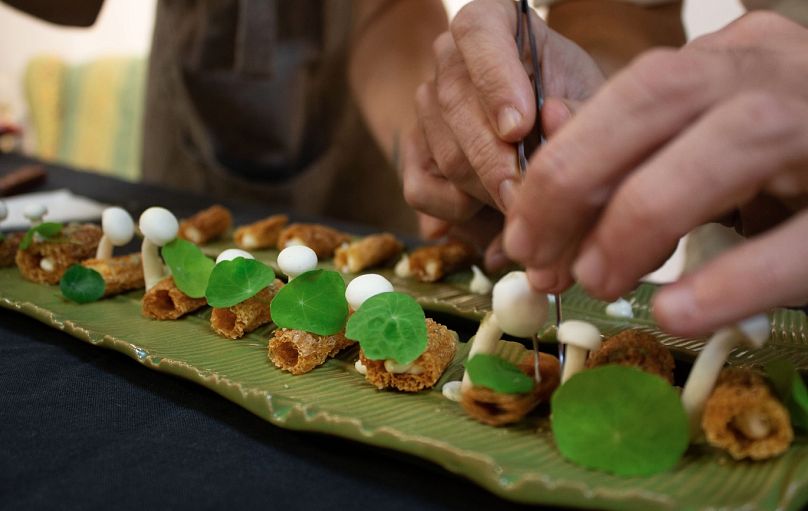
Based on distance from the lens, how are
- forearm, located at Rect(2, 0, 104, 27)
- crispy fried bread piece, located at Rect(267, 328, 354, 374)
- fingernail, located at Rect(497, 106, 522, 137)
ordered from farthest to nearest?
forearm, located at Rect(2, 0, 104, 27) → fingernail, located at Rect(497, 106, 522, 137) → crispy fried bread piece, located at Rect(267, 328, 354, 374)

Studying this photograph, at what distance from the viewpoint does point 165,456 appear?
0.60 m

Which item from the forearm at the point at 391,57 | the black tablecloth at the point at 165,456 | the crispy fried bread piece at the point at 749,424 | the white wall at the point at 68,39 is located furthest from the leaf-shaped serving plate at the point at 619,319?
the white wall at the point at 68,39

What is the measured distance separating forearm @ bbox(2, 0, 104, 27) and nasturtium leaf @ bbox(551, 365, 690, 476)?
5.04ft

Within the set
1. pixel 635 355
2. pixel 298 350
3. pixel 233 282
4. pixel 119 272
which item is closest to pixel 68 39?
pixel 119 272

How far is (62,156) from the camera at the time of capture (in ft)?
14.2

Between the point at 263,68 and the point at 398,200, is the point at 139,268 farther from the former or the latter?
the point at 398,200

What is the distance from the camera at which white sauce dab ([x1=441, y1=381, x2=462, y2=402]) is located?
663 millimetres

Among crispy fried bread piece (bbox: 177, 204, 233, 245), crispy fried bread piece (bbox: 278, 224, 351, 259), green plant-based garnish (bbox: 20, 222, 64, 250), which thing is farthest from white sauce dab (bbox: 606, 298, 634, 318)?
green plant-based garnish (bbox: 20, 222, 64, 250)

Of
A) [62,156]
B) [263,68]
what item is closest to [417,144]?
[263,68]

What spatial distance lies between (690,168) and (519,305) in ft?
0.60

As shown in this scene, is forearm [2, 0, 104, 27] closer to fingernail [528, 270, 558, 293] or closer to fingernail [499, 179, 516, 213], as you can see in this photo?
fingernail [499, 179, 516, 213]

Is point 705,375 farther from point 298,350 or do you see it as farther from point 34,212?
point 34,212

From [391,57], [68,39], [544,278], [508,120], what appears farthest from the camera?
[68,39]

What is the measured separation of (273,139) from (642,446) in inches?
62.8
